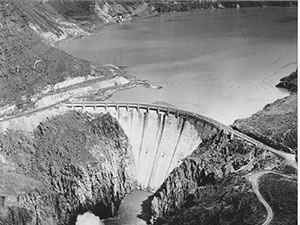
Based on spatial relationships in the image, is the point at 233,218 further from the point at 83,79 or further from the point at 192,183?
the point at 83,79

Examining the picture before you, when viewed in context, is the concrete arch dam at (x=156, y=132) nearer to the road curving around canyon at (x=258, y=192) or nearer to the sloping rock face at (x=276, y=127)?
the sloping rock face at (x=276, y=127)

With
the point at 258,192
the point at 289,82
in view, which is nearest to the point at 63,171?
the point at 258,192

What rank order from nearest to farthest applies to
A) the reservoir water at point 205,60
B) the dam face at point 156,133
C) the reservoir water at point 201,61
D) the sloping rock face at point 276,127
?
1. the sloping rock face at point 276,127
2. the dam face at point 156,133
3. the reservoir water at point 201,61
4. the reservoir water at point 205,60

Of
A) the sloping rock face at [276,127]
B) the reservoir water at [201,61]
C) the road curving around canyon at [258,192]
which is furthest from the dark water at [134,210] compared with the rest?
the road curving around canyon at [258,192]

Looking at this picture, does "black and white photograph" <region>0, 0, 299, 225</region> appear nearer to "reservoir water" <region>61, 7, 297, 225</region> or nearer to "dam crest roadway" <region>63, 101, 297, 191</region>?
"dam crest roadway" <region>63, 101, 297, 191</region>

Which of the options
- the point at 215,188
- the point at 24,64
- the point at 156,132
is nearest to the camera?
the point at 215,188

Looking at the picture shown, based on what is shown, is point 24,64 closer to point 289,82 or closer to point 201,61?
point 201,61

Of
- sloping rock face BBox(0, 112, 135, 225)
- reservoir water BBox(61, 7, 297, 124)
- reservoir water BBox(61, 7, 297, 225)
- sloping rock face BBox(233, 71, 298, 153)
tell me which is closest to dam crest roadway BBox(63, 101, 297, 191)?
sloping rock face BBox(0, 112, 135, 225)
